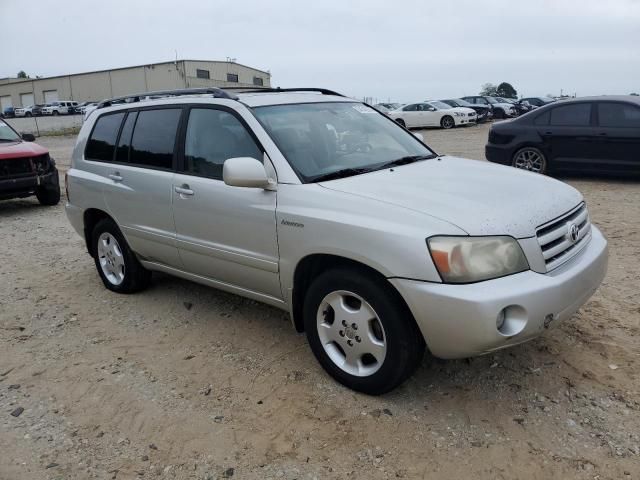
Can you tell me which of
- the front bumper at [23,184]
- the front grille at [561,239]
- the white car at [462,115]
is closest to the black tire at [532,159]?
the front grille at [561,239]

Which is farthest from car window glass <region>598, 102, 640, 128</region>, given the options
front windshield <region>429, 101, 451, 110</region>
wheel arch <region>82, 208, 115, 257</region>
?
front windshield <region>429, 101, 451, 110</region>

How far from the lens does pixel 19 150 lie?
9.43 metres

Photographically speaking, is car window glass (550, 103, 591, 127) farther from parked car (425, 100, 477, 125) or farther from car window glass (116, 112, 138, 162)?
parked car (425, 100, 477, 125)

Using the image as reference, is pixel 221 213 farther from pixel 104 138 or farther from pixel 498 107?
pixel 498 107

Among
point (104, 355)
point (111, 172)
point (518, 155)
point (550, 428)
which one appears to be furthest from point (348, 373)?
point (518, 155)

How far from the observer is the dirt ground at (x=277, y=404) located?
9.18ft

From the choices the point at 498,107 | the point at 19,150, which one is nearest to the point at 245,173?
the point at 19,150

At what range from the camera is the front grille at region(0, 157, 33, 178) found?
30.1 feet

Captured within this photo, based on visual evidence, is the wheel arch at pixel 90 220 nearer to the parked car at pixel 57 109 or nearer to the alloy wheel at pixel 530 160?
the alloy wheel at pixel 530 160

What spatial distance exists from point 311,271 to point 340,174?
0.64 meters

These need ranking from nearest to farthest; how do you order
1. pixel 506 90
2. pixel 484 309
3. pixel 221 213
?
pixel 484 309, pixel 221 213, pixel 506 90

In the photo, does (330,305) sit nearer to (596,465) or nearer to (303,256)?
(303,256)

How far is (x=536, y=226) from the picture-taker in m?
3.02

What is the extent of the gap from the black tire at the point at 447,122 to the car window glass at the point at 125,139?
23.0 m
